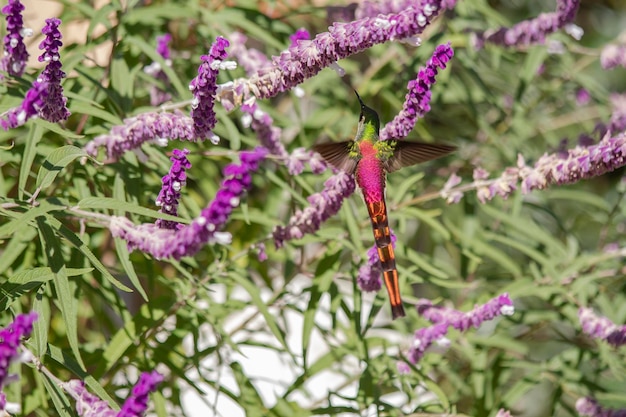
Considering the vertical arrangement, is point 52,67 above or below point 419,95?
below

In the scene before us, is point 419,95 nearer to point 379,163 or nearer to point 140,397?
point 379,163

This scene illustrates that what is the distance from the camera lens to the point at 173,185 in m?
0.86

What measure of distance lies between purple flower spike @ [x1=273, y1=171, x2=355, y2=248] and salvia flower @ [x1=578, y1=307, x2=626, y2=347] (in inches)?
19.1

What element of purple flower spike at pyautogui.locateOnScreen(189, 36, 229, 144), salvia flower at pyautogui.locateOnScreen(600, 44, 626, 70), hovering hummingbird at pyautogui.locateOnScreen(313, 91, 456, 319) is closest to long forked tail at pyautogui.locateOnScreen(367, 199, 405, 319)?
hovering hummingbird at pyautogui.locateOnScreen(313, 91, 456, 319)

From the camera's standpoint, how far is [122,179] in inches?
45.1

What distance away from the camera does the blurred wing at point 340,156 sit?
106 cm

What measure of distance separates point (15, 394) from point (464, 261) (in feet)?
2.89

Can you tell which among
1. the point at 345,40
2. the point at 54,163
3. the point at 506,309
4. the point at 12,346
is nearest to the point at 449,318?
the point at 506,309

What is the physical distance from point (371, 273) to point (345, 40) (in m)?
0.38

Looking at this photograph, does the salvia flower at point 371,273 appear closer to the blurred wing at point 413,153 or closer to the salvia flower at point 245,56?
the blurred wing at point 413,153

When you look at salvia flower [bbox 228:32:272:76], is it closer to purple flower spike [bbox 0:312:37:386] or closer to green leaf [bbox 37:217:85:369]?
green leaf [bbox 37:217:85:369]

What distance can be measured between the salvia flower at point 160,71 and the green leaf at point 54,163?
1.25 ft

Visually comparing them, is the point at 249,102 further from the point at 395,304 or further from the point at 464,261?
the point at 464,261

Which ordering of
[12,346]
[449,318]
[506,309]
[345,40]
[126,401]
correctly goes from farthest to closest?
1. [449,318]
2. [506,309]
3. [345,40]
4. [126,401]
5. [12,346]
